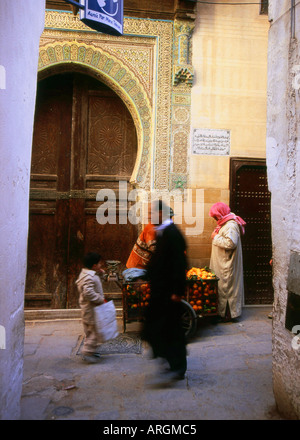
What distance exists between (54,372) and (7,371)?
4.99 feet

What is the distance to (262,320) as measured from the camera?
5211mm

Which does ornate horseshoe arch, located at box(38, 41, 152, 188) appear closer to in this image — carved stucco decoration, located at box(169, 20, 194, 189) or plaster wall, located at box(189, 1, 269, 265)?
carved stucco decoration, located at box(169, 20, 194, 189)

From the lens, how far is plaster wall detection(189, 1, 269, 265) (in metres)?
5.55

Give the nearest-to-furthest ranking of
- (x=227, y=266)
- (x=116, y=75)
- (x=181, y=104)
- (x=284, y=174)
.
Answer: (x=284, y=174) < (x=227, y=266) < (x=116, y=75) < (x=181, y=104)

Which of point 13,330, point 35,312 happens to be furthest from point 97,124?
point 13,330

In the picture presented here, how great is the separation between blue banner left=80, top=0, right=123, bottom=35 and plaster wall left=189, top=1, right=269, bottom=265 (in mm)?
1689

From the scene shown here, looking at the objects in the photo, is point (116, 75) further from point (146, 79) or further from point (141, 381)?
point (141, 381)

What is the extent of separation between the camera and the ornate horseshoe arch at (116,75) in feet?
17.1

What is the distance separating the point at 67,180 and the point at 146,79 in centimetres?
186

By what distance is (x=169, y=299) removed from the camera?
3.37 m

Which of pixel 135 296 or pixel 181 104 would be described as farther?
pixel 181 104

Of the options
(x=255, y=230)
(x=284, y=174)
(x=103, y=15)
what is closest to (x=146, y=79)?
(x=103, y=15)

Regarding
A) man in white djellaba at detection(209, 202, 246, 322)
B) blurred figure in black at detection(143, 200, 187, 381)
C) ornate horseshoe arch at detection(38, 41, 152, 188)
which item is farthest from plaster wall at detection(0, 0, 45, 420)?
man in white djellaba at detection(209, 202, 246, 322)
